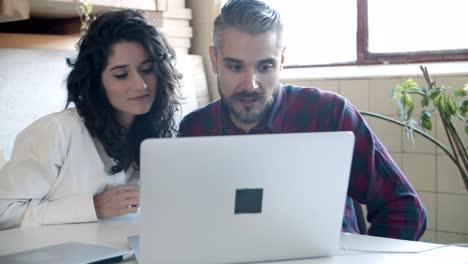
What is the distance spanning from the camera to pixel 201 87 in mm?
3674

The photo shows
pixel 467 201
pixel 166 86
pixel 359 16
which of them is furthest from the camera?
pixel 359 16

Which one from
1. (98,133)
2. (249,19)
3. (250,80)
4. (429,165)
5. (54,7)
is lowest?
(429,165)

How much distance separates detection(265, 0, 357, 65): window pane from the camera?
11.2ft

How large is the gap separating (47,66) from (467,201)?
74.4 inches

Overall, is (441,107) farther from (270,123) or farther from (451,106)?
(270,123)

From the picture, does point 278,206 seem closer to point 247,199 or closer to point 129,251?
point 247,199

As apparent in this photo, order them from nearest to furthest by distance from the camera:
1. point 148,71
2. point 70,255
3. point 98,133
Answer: point 70,255
point 98,133
point 148,71

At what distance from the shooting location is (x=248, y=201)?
4.00ft

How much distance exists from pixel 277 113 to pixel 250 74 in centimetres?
14

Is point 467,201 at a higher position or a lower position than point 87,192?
lower

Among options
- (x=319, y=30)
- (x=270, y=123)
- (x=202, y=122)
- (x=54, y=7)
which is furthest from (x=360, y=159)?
(x=319, y=30)

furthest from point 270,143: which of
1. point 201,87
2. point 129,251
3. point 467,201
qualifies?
point 201,87

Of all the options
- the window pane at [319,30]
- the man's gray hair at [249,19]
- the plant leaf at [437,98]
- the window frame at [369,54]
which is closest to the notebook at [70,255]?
the man's gray hair at [249,19]

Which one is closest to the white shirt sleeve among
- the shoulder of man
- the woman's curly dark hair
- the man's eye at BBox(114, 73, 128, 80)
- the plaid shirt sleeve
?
the woman's curly dark hair
